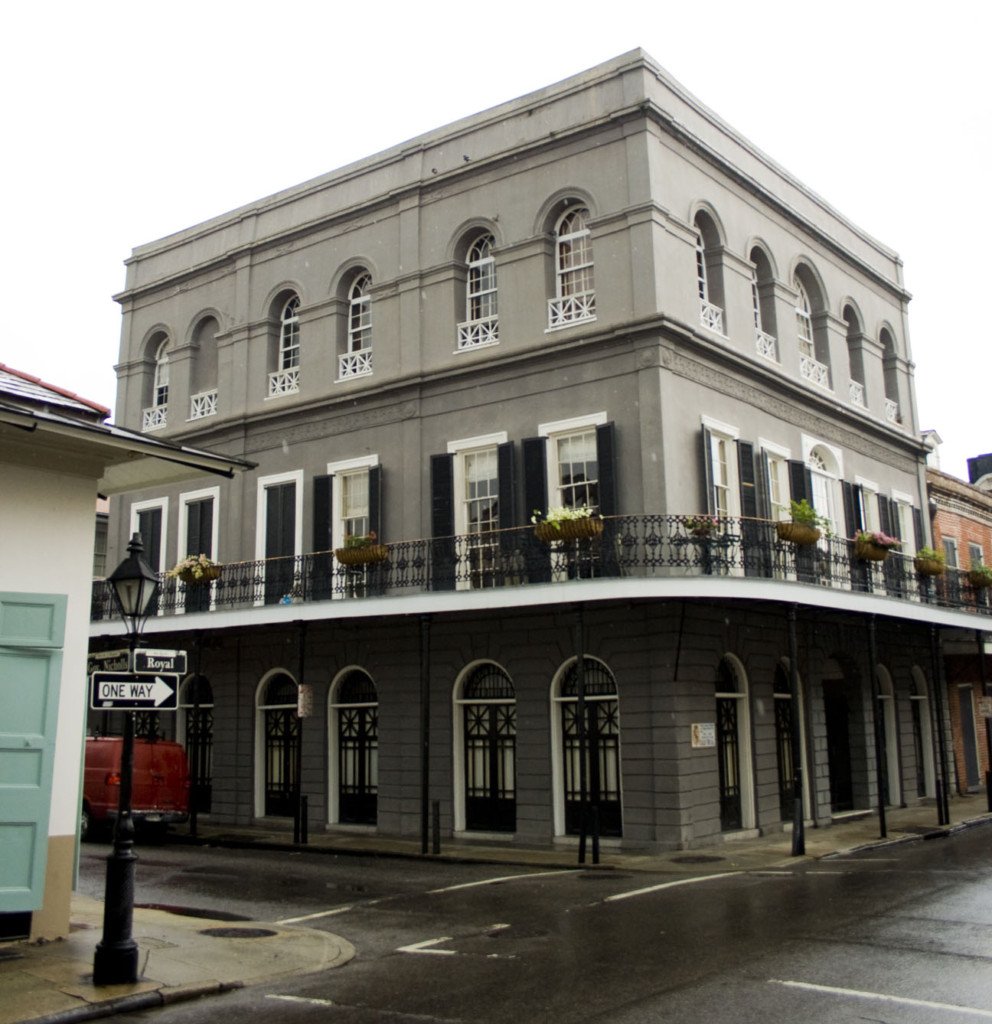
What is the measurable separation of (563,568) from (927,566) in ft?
28.1

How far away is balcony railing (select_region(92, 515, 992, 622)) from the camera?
16062 millimetres

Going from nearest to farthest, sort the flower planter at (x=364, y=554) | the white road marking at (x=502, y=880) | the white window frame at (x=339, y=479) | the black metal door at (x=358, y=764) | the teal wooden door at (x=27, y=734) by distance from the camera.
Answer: the teal wooden door at (x=27, y=734) → the white road marking at (x=502, y=880) → the flower planter at (x=364, y=554) → the black metal door at (x=358, y=764) → the white window frame at (x=339, y=479)

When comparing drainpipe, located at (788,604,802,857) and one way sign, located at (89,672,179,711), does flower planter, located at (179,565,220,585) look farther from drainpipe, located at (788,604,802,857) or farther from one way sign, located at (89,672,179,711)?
one way sign, located at (89,672,179,711)

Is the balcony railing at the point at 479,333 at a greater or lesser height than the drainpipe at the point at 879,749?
greater

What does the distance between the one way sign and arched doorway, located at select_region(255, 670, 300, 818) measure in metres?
11.7

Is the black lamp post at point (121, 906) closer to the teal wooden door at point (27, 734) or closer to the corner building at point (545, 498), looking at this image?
the teal wooden door at point (27, 734)

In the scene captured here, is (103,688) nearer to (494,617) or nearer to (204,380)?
(494,617)

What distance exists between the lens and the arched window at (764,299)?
20.1 metres

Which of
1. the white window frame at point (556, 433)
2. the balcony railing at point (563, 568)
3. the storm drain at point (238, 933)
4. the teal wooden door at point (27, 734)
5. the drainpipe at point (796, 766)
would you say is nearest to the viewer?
the teal wooden door at point (27, 734)

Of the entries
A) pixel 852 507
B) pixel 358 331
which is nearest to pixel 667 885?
pixel 852 507

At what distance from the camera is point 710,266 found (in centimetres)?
1914

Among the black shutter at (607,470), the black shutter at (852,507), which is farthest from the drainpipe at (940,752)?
the black shutter at (607,470)

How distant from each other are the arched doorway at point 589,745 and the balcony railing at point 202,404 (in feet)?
33.7

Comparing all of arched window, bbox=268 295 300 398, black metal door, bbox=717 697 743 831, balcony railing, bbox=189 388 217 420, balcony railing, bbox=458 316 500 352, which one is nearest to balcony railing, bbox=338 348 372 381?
arched window, bbox=268 295 300 398
